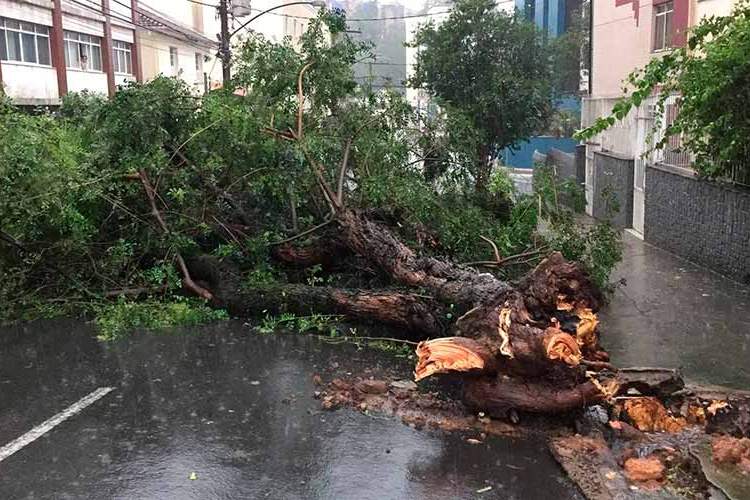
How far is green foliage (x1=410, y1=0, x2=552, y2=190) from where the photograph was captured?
19812mm

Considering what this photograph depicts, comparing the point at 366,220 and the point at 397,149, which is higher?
the point at 397,149

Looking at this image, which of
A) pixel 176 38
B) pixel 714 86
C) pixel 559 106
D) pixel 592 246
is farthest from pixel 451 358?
pixel 176 38

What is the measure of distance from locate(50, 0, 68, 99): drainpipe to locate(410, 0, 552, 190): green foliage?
1343cm

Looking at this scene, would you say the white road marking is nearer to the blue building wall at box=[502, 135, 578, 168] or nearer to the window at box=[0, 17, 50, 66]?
the window at box=[0, 17, 50, 66]

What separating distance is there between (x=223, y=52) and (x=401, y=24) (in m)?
66.9

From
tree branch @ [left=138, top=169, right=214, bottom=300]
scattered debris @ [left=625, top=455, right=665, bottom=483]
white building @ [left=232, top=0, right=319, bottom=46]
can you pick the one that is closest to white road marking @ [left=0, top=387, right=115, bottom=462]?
tree branch @ [left=138, top=169, right=214, bottom=300]

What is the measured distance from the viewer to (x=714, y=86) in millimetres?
9242

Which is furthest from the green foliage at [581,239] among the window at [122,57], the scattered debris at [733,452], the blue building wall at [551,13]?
the blue building wall at [551,13]

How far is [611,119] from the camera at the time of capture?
8703 millimetres

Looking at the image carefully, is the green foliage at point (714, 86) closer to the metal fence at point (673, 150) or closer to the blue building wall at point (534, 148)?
the metal fence at point (673, 150)

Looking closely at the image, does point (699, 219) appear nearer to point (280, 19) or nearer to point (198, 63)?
point (198, 63)

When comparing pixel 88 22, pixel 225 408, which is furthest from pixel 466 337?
pixel 88 22

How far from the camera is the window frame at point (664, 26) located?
1659 cm

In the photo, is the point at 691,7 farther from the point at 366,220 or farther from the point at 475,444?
the point at 475,444
